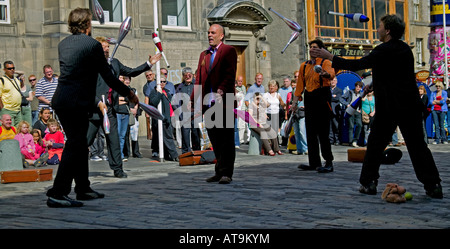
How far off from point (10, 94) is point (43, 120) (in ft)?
3.21

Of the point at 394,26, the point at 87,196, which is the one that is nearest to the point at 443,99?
the point at 394,26

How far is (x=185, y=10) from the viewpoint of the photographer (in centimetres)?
2484

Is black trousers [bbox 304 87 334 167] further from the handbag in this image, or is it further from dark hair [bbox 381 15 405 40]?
the handbag

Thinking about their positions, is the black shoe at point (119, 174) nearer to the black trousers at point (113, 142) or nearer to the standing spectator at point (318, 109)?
the black trousers at point (113, 142)

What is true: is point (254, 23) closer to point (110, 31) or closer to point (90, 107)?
point (110, 31)

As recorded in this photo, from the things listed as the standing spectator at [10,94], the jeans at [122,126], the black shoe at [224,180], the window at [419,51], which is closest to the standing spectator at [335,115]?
the jeans at [122,126]

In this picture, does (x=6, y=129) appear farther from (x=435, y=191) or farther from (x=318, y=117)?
(x=435, y=191)

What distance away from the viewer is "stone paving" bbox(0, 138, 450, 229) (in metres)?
6.31

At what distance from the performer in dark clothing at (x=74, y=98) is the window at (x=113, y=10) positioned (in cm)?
1482

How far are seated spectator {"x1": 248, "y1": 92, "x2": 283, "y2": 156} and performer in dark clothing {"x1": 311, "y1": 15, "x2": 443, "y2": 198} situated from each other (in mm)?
7689

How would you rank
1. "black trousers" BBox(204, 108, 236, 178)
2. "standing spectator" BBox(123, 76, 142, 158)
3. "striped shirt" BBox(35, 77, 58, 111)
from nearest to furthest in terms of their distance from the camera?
1. "black trousers" BBox(204, 108, 236, 178)
2. "standing spectator" BBox(123, 76, 142, 158)
3. "striped shirt" BBox(35, 77, 58, 111)

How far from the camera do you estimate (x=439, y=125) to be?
20.0 m

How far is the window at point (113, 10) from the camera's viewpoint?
73.5ft

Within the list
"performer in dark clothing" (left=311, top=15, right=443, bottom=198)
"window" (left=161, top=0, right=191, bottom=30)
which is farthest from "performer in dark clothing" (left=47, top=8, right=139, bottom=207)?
"window" (left=161, top=0, right=191, bottom=30)
